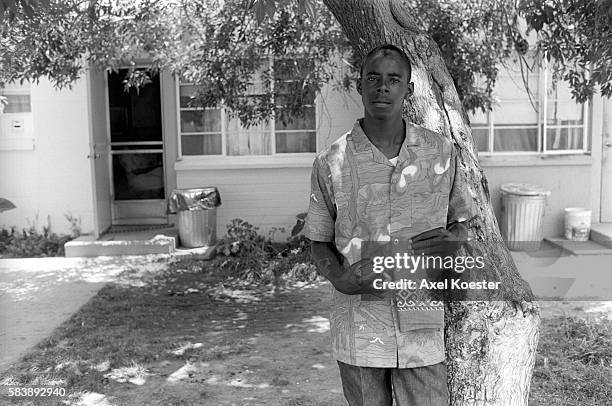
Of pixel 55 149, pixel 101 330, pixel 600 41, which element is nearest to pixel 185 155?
pixel 55 149

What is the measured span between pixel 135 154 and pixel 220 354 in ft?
19.9

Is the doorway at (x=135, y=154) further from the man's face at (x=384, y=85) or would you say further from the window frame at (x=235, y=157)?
the man's face at (x=384, y=85)

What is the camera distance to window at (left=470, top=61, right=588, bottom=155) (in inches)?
398

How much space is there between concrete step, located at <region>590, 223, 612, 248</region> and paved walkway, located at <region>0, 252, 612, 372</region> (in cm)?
48

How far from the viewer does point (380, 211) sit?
2.56 m

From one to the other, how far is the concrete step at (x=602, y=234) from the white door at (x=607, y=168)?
0.22m

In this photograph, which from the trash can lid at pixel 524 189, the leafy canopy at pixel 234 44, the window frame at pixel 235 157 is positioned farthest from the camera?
the window frame at pixel 235 157

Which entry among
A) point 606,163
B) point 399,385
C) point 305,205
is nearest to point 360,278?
point 399,385

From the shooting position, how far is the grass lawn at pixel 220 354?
469 cm

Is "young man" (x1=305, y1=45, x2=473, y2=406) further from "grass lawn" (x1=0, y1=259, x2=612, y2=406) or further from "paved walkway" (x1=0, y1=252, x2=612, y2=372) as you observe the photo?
"paved walkway" (x1=0, y1=252, x2=612, y2=372)

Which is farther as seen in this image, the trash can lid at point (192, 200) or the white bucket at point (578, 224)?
the white bucket at point (578, 224)

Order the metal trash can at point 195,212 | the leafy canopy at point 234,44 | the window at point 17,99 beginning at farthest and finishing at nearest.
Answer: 1. the window at point 17,99
2. the metal trash can at point 195,212
3. the leafy canopy at point 234,44

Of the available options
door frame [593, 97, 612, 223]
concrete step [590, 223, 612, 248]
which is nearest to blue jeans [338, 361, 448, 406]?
concrete step [590, 223, 612, 248]

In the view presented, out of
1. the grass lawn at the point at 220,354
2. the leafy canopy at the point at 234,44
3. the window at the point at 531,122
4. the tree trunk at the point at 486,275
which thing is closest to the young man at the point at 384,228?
the tree trunk at the point at 486,275
